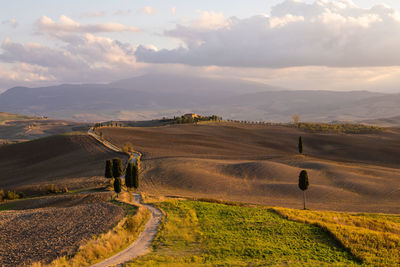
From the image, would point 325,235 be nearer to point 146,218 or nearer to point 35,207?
point 146,218

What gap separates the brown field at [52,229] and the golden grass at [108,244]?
864 mm

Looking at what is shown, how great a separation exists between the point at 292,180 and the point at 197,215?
94.6ft

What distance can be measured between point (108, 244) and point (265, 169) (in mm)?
40659

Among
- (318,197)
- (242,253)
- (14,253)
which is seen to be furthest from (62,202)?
(318,197)

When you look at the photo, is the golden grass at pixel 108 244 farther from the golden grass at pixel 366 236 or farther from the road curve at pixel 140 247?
the golden grass at pixel 366 236

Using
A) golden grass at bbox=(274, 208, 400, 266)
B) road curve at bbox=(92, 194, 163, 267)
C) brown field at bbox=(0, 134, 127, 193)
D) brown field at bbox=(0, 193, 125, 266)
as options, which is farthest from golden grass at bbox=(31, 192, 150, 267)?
brown field at bbox=(0, 134, 127, 193)

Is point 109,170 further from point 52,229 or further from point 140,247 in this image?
point 140,247

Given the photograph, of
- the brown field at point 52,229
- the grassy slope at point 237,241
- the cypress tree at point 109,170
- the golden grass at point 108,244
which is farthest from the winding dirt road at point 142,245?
the cypress tree at point 109,170

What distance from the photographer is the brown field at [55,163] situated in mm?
48344

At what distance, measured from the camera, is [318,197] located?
Answer: 47.1 m

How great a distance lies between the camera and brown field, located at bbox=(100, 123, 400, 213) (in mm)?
46094

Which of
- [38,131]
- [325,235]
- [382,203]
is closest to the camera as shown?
[325,235]

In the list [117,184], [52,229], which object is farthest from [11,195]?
[52,229]

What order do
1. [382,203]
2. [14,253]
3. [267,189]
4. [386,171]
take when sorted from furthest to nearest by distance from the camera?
[386,171] → [267,189] → [382,203] → [14,253]
